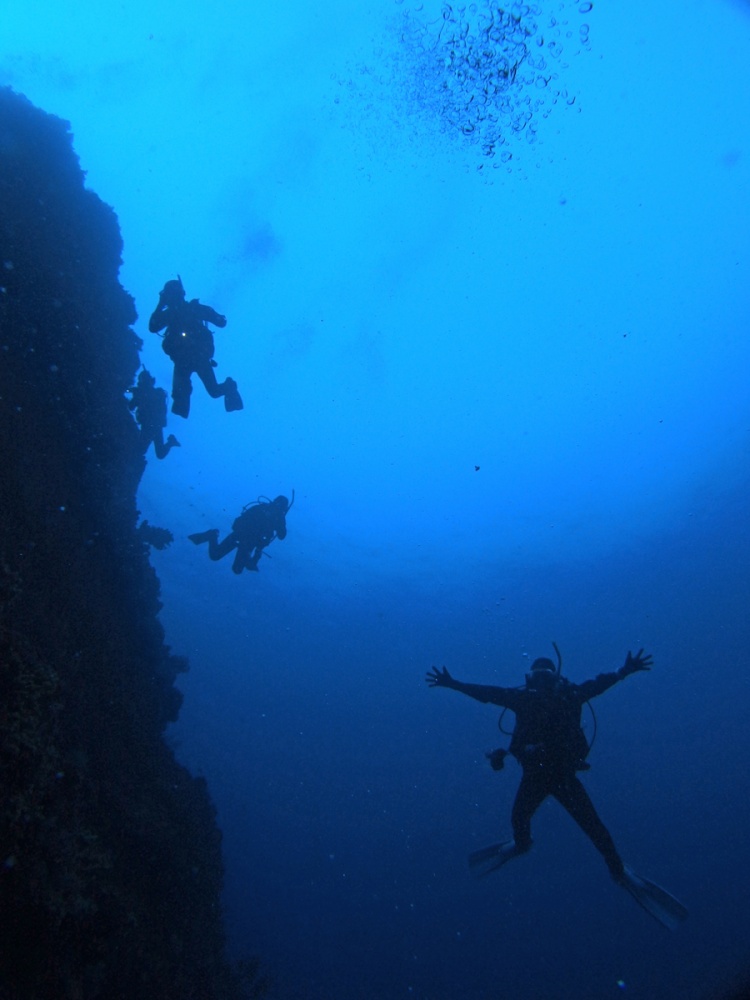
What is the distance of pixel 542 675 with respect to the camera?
7855mm

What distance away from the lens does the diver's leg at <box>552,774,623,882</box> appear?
7562 mm

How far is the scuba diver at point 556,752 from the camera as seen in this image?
7.41 meters

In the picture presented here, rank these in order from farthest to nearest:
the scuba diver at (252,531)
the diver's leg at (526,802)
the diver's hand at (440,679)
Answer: the scuba diver at (252,531) → the diver's leg at (526,802) → the diver's hand at (440,679)

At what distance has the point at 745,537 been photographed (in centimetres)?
4053

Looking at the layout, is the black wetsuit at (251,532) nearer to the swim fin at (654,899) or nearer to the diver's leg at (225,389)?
the diver's leg at (225,389)

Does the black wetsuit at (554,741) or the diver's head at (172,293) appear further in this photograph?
the diver's head at (172,293)

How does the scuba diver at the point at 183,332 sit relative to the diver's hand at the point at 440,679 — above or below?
above

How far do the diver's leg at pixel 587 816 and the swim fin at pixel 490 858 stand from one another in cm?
133

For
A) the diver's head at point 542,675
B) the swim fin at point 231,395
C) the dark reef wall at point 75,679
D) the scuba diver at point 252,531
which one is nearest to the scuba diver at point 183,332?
the swim fin at point 231,395

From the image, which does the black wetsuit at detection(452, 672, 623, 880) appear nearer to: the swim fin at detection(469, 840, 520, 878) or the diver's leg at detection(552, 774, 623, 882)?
the diver's leg at detection(552, 774, 623, 882)

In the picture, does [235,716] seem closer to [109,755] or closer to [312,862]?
[312,862]

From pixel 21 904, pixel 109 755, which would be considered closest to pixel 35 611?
pixel 109 755

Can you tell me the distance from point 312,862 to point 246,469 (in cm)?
2829

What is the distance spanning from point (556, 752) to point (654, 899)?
2.90m
